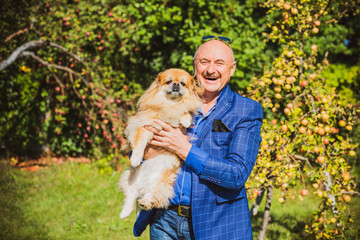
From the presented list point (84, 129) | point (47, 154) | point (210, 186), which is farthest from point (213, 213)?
point (47, 154)

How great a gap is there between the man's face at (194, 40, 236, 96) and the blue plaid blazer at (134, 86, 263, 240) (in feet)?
1.07

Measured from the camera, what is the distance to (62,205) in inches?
194

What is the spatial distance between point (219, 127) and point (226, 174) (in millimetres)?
338

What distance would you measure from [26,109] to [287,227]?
679 centimetres

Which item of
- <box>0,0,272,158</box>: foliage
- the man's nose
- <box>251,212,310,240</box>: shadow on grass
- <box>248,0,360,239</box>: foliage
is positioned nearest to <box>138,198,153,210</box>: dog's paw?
the man's nose

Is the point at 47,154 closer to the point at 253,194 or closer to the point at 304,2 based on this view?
the point at 253,194

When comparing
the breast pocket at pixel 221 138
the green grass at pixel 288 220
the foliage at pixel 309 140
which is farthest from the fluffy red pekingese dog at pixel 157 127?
the green grass at pixel 288 220

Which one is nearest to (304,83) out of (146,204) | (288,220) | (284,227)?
(146,204)

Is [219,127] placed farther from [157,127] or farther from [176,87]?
[176,87]

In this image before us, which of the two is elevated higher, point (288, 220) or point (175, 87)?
point (175, 87)

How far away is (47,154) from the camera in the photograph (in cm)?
762

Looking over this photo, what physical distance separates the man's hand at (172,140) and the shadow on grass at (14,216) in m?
3.08

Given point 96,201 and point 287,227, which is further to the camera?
point 96,201

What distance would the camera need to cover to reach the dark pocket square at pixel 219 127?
177 cm
